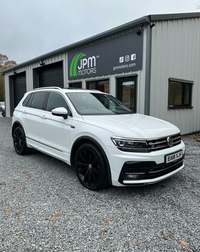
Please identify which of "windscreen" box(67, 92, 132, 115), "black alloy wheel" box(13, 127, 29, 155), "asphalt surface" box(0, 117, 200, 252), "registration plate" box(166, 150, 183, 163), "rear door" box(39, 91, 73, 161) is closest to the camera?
"asphalt surface" box(0, 117, 200, 252)

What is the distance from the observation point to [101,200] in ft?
9.89

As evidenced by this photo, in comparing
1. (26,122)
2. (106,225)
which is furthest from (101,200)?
(26,122)

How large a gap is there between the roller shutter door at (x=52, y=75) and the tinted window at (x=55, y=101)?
7.46 meters

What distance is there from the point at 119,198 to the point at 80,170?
786 mm

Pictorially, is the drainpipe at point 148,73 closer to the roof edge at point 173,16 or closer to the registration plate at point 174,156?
the roof edge at point 173,16

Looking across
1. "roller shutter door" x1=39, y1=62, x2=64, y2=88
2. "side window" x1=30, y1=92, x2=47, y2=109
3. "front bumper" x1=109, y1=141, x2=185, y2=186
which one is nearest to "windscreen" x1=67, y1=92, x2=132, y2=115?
"side window" x1=30, y1=92, x2=47, y2=109

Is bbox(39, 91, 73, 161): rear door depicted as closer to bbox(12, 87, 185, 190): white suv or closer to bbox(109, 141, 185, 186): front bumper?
bbox(12, 87, 185, 190): white suv

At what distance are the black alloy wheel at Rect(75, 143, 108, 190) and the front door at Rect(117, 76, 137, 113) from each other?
4675 millimetres

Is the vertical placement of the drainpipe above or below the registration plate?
above

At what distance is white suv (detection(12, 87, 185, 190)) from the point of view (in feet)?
9.19

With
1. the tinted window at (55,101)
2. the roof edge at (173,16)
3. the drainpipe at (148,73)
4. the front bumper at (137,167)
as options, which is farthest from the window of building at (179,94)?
the front bumper at (137,167)

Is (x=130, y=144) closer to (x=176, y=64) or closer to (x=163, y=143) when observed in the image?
(x=163, y=143)

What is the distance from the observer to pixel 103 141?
9.59 ft

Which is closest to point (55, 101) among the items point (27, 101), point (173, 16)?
point (27, 101)
